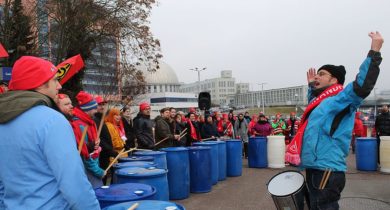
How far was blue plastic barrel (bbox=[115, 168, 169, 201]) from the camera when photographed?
4469 mm

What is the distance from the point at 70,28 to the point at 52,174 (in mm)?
18037

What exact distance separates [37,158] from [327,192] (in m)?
2.67

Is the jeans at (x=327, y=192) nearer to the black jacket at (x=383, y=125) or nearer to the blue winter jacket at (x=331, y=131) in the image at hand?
the blue winter jacket at (x=331, y=131)

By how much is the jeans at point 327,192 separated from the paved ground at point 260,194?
3.52 m

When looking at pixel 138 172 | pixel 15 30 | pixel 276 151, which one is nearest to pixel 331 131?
pixel 138 172

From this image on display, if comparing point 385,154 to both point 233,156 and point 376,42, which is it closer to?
point 233,156

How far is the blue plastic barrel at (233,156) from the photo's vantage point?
10195 mm

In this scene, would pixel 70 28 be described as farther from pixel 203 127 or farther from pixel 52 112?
pixel 52 112

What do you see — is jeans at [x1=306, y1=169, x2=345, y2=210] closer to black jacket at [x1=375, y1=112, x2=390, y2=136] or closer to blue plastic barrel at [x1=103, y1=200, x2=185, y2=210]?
blue plastic barrel at [x1=103, y1=200, x2=185, y2=210]

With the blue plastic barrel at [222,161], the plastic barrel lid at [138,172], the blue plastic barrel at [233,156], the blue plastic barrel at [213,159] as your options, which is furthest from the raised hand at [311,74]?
the blue plastic barrel at [233,156]

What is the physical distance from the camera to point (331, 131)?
11.7ft

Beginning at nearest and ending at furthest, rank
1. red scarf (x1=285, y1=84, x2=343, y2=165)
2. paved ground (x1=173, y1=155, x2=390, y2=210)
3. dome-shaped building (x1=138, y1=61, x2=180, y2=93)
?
red scarf (x1=285, y1=84, x2=343, y2=165), paved ground (x1=173, y1=155, x2=390, y2=210), dome-shaped building (x1=138, y1=61, x2=180, y2=93)

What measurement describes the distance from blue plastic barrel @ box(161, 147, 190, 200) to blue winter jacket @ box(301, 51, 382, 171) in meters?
3.85

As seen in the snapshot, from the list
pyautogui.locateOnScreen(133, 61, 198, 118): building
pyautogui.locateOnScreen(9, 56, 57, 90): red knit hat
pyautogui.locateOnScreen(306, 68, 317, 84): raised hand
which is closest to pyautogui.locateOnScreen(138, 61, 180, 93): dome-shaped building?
pyautogui.locateOnScreen(133, 61, 198, 118): building
